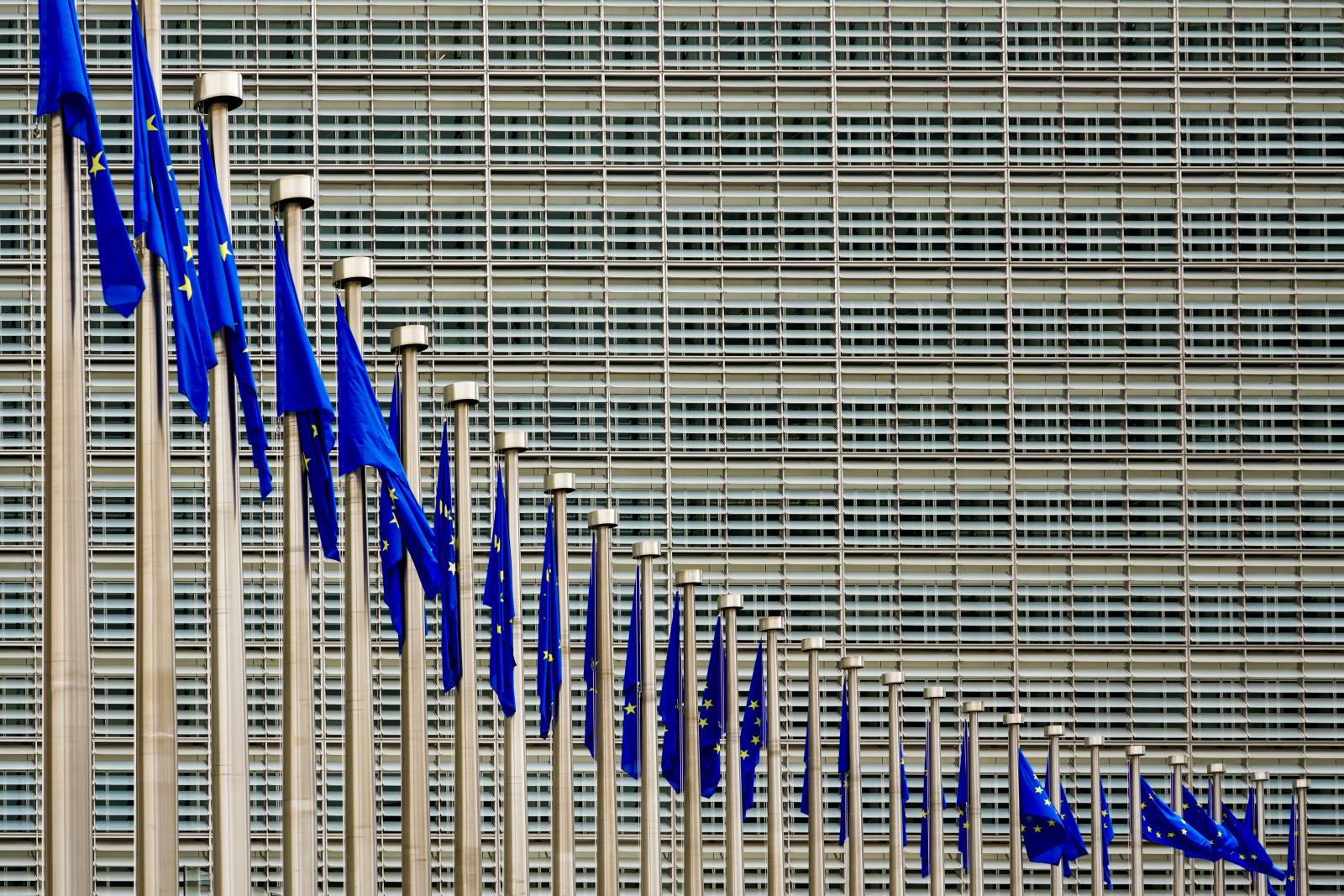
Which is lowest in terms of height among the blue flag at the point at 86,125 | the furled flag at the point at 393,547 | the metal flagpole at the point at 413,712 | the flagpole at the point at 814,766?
the flagpole at the point at 814,766

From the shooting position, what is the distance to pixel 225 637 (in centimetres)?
2227

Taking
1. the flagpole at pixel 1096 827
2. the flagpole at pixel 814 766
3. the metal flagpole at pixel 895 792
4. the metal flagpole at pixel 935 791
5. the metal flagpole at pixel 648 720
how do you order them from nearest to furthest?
the metal flagpole at pixel 648 720
the flagpole at pixel 814 766
the metal flagpole at pixel 895 792
the metal flagpole at pixel 935 791
the flagpole at pixel 1096 827

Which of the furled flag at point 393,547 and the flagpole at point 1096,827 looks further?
the flagpole at point 1096,827

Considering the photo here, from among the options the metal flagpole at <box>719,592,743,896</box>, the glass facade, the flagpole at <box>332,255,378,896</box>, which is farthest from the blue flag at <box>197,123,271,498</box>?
the glass facade

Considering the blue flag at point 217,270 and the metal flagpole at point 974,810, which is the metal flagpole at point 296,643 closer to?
the blue flag at point 217,270

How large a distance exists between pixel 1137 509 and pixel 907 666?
25.8 ft

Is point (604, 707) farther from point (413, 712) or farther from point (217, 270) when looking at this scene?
point (217, 270)

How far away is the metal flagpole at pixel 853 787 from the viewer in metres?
47.8

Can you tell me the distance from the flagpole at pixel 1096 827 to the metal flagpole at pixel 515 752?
21.8 metres

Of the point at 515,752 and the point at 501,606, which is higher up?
the point at 501,606

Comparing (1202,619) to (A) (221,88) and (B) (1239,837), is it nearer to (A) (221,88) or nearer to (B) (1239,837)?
(B) (1239,837)

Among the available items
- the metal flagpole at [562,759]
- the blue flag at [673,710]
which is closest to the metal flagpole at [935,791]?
the blue flag at [673,710]

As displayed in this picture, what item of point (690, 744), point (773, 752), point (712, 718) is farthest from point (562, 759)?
point (773, 752)

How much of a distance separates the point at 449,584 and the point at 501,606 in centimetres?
325
